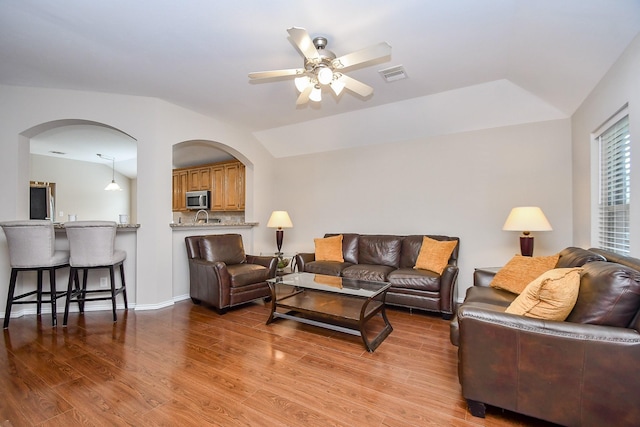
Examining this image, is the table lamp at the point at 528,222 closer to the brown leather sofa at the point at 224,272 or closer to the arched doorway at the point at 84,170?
the brown leather sofa at the point at 224,272

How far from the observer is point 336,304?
3188 mm

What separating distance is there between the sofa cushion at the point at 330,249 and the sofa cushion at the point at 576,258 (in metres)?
2.57

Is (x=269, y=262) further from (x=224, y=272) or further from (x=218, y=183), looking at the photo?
(x=218, y=183)

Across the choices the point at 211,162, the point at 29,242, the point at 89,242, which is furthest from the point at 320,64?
the point at 211,162

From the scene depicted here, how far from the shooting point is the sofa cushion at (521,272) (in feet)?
8.40

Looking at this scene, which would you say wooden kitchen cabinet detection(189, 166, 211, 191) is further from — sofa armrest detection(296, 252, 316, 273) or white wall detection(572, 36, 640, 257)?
white wall detection(572, 36, 640, 257)

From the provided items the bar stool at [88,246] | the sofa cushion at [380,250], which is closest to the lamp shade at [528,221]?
the sofa cushion at [380,250]

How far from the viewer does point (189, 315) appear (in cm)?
346

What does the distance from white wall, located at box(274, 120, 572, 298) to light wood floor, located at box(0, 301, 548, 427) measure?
60.0 inches

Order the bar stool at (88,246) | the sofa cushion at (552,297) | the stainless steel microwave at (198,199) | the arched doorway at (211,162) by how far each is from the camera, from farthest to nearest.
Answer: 1. the stainless steel microwave at (198,199)
2. the arched doorway at (211,162)
3. the bar stool at (88,246)
4. the sofa cushion at (552,297)

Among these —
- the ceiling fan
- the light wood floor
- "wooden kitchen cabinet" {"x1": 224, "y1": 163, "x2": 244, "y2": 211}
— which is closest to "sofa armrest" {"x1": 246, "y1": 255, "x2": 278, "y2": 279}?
the light wood floor

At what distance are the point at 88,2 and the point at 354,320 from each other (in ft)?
10.3

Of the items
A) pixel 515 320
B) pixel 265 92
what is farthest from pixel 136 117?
pixel 515 320

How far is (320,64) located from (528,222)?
2.60 meters
